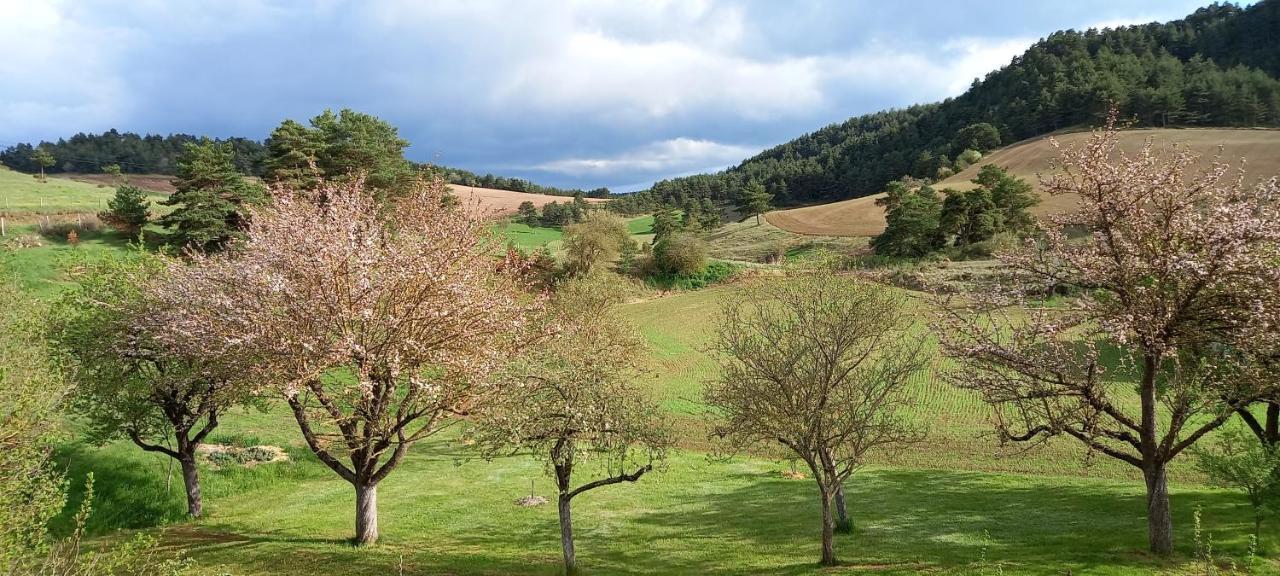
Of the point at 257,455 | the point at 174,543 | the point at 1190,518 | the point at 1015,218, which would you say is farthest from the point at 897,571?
the point at 1015,218

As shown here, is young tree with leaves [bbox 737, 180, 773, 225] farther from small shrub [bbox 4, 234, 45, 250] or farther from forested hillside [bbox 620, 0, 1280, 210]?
small shrub [bbox 4, 234, 45, 250]

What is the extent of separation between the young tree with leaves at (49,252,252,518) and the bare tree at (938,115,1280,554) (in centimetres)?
2119

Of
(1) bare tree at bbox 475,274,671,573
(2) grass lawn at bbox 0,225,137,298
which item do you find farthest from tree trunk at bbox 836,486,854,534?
(2) grass lawn at bbox 0,225,137,298

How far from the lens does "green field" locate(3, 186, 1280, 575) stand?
1546 cm

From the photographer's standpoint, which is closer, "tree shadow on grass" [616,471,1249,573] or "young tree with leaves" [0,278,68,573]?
"young tree with leaves" [0,278,68,573]

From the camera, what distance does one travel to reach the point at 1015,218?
74.4 metres

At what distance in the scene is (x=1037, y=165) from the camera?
348 ft

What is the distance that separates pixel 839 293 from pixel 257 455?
88.8 feet

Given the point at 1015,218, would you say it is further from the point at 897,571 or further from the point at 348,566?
the point at 348,566

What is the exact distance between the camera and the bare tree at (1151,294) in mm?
12297

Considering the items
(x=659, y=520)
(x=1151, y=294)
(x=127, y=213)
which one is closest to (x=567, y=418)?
(x=659, y=520)

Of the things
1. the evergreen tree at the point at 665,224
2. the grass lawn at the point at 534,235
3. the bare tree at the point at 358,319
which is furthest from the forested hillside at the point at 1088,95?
the bare tree at the point at 358,319

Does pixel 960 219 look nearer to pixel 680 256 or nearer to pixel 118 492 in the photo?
pixel 680 256

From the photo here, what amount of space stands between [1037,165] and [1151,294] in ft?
371
